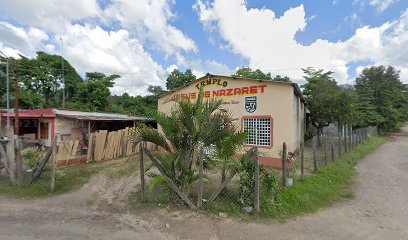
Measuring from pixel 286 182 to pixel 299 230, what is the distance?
2.34 metres

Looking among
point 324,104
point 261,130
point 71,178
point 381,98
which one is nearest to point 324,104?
point 324,104

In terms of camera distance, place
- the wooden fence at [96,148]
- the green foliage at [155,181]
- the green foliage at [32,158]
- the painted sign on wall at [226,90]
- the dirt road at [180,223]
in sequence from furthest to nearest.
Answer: the painted sign on wall at [226,90] < the wooden fence at [96,148] < the green foliage at [32,158] < the green foliage at [155,181] < the dirt road at [180,223]

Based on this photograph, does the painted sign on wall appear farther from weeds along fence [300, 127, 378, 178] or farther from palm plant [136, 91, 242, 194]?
palm plant [136, 91, 242, 194]

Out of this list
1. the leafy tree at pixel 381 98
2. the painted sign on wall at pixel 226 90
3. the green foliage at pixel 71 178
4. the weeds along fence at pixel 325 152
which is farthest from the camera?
the leafy tree at pixel 381 98

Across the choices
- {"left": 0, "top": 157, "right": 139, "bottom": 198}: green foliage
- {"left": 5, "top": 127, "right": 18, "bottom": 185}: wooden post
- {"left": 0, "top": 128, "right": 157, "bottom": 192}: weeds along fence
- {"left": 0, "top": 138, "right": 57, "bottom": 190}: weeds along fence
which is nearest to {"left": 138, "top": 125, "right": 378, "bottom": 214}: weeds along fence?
{"left": 0, "top": 128, "right": 157, "bottom": 192}: weeds along fence

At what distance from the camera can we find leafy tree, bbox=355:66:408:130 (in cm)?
3067

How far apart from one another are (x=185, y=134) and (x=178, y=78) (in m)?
28.3

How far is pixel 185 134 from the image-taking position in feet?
19.5

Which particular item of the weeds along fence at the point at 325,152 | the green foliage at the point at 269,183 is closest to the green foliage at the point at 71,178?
the green foliage at the point at 269,183

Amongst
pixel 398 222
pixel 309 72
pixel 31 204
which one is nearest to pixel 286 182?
pixel 398 222

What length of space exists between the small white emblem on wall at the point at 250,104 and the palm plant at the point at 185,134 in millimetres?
6593

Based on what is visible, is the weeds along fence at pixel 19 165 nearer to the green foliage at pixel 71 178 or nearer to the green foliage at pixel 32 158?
the green foliage at pixel 32 158

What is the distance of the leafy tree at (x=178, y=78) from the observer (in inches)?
1296

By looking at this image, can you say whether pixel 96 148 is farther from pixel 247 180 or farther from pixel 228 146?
pixel 247 180
